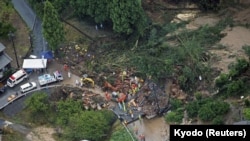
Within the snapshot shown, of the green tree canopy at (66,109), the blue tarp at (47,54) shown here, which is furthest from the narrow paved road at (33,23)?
the green tree canopy at (66,109)

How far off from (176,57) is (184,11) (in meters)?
12.0

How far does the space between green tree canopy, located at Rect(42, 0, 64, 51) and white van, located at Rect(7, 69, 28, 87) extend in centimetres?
474

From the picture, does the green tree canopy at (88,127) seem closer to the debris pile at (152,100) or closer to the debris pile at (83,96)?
the debris pile at (83,96)

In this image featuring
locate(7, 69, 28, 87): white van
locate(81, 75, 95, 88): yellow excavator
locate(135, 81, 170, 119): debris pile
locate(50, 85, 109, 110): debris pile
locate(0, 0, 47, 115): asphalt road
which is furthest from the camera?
locate(7, 69, 28, 87): white van

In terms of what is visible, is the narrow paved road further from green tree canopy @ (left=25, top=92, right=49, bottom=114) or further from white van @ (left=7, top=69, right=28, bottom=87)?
green tree canopy @ (left=25, top=92, right=49, bottom=114)

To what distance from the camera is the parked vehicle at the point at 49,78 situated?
59.3m

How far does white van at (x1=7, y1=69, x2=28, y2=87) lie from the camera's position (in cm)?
5928

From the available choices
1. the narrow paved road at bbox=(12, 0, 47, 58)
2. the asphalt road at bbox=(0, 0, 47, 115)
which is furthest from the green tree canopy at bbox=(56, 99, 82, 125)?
the narrow paved road at bbox=(12, 0, 47, 58)

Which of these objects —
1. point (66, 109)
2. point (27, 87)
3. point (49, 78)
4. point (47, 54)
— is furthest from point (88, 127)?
point (47, 54)

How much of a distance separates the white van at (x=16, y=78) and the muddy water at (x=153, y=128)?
14326 mm

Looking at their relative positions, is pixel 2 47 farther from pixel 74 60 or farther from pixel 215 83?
pixel 215 83

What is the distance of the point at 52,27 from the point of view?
60438mm

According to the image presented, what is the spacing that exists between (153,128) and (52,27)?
17.1 m

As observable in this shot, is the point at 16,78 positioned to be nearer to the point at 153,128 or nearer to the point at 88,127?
the point at 88,127
